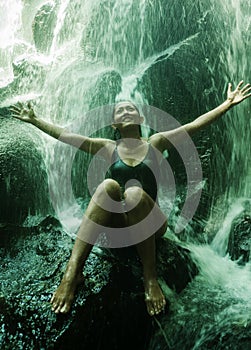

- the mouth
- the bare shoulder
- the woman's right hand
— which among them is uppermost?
the woman's right hand

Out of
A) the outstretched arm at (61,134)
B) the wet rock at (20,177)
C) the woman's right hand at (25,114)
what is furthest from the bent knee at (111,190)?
the wet rock at (20,177)

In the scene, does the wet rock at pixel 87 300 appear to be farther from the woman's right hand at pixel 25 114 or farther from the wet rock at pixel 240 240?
the woman's right hand at pixel 25 114

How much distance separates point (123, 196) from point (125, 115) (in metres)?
1.00

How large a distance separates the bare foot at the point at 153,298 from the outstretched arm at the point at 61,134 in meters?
1.52

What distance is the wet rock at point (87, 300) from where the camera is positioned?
2775 mm

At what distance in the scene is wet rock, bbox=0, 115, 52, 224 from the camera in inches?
194

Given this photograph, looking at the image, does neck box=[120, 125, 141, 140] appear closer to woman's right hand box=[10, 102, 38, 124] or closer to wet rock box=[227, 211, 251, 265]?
woman's right hand box=[10, 102, 38, 124]

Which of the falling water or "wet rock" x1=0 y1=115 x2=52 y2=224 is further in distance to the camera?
the falling water

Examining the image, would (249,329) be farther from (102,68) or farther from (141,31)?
(141,31)

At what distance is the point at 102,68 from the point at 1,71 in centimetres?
625

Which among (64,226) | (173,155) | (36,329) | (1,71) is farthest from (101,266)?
(1,71)

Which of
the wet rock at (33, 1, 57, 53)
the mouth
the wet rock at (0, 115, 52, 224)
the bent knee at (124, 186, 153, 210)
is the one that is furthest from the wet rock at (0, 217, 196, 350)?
the wet rock at (33, 1, 57, 53)

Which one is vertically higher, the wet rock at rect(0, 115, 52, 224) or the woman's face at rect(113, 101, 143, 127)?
the woman's face at rect(113, 101, 143, 127)

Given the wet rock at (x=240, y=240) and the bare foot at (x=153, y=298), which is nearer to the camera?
the bare foot at (x=153, y=298)
